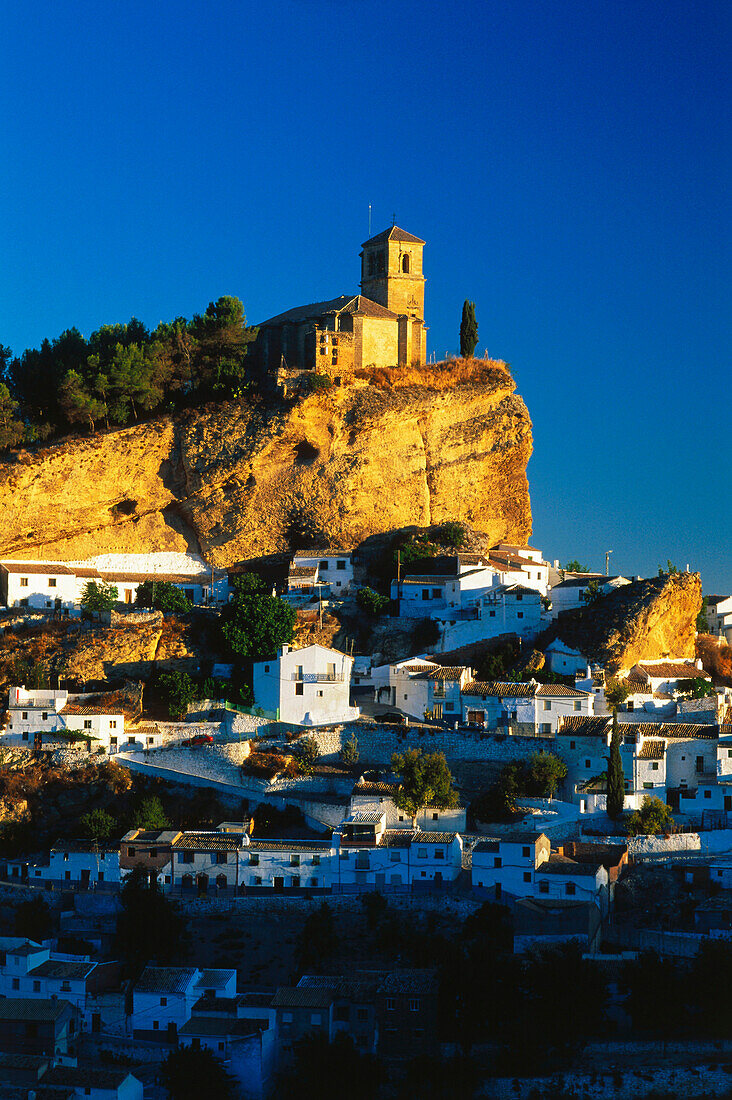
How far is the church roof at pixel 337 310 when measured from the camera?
58188mm

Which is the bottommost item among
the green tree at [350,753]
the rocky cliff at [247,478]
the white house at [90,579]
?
the green tree at [350,753]

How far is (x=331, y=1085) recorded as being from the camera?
32344 millimetres

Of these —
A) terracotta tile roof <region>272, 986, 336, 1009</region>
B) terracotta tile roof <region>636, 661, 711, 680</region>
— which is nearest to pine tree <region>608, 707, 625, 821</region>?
terracotta tile roof <region>636, 661, 711, 680</region>

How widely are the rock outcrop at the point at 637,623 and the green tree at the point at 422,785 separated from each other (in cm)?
770

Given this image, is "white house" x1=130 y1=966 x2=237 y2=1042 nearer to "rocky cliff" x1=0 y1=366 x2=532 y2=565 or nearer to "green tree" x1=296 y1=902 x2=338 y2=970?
"green tree" x1=296 y1=902 x2=338 y2=970

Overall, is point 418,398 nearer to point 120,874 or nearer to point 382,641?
point 382,641

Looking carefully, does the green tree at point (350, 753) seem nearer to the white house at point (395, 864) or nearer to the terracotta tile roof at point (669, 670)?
the white house at point (395, 864)

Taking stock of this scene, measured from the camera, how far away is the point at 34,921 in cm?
3919

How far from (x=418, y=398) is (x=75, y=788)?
19.7m

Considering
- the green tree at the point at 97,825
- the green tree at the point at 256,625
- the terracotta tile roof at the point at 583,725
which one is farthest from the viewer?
the green tree at the point at 256,625

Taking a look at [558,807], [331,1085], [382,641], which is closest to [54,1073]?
[331,1085]

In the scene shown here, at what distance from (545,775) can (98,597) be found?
16046 mm

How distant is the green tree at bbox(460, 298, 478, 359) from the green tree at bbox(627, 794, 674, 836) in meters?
22.9

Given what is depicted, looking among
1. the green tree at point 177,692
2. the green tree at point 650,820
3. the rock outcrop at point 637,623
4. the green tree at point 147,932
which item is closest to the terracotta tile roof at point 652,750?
the green tree at point 650,820
